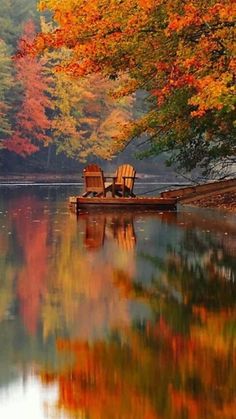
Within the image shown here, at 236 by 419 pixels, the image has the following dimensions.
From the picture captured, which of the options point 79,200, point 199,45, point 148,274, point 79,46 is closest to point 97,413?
point 148,274

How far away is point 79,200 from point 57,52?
47700 millimetres

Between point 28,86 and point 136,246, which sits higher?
point 28,86

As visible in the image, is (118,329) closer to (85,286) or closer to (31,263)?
(85,286)

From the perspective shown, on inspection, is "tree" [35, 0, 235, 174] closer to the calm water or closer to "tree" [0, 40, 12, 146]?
the calm water

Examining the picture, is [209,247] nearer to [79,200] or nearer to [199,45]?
[199,45]

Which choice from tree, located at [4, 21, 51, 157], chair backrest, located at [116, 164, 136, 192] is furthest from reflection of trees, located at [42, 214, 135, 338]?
tree, located at [4, 21, 51, 157]

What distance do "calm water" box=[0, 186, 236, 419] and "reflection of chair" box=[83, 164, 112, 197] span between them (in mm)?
12744

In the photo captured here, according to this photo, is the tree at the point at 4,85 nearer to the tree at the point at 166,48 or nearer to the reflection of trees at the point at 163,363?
the tree at the point at 166,48

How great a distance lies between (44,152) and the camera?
86.8 metres

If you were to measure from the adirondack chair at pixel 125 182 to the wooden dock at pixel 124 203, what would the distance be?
4.13 ft

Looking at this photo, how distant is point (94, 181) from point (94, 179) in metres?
0.09

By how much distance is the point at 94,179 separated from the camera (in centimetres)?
3306

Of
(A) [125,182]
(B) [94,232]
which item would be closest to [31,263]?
(B) [94,232]

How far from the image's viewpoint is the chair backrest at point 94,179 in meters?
32.8
